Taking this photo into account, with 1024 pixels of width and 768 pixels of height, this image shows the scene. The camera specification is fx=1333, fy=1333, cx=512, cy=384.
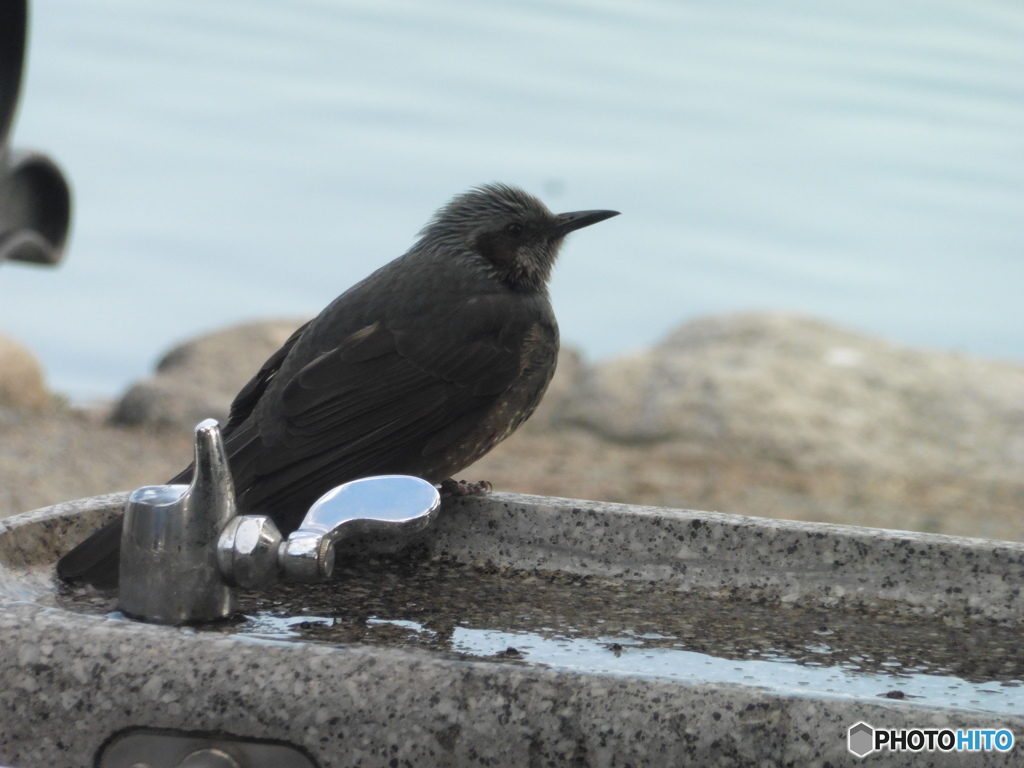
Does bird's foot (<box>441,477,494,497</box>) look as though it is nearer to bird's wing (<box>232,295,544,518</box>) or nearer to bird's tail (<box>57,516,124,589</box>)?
bird's wing (<box>232,295,544,518</box>)

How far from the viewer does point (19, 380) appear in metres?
9.73

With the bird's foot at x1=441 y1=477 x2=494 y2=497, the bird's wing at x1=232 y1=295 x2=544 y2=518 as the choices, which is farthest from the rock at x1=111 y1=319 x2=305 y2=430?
the bird's foot at x1=441 y1=477 x2=494 y2=497

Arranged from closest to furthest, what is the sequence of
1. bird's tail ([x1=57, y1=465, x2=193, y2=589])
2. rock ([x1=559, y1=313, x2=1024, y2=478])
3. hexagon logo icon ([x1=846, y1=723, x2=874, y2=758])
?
hexagon logo icon ([x1=846, y1=723, x2=874, y2=758]) → bird's tail ([x1=57, y1=465, x2=193, y2=589]) → rock ([x1=559, y1=313, x2=1024, y2=478])

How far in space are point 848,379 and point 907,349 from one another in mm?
800

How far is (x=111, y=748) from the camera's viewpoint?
216 cm

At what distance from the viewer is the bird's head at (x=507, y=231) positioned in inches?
159

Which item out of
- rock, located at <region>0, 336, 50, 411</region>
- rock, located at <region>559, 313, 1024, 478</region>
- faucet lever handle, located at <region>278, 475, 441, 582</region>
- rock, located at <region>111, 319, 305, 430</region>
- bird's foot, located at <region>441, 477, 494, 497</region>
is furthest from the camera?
rock, located at <region>111, 319, 305, 430</region>

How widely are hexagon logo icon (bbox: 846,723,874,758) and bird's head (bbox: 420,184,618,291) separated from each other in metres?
2.31

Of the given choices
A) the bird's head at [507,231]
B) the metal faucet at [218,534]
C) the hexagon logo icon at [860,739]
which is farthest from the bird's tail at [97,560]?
the bird's head at [507,231]

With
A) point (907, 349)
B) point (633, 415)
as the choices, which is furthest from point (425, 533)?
point (907, 349)

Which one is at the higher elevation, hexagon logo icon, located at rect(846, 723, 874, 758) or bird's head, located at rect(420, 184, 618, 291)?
bird's head, located at rect(420, 184, 618, 291)

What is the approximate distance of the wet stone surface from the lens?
96.4 inches

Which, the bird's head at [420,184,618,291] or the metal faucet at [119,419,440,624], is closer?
the metal faucet at [119,419,440,624]

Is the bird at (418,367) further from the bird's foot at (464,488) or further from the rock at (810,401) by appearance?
the rock at (810,401)
